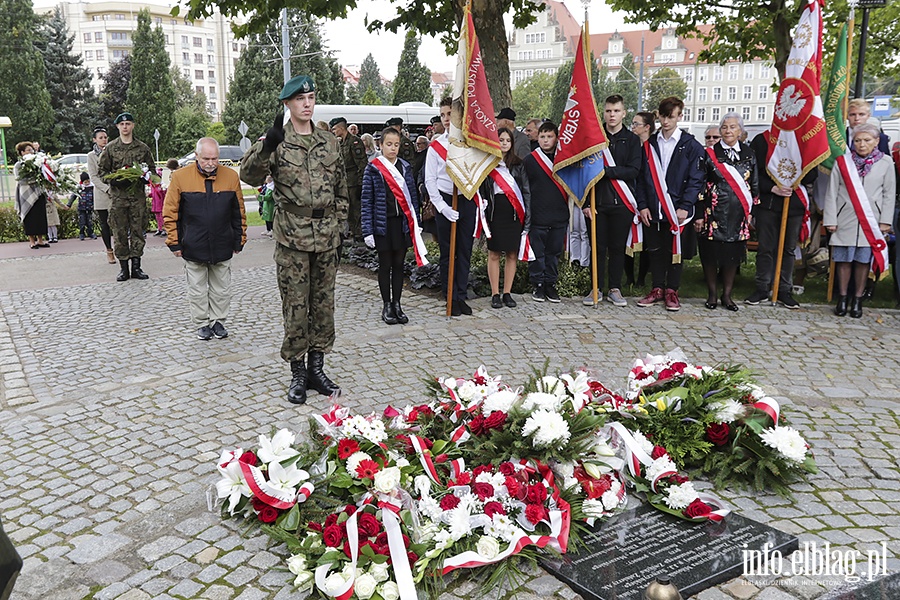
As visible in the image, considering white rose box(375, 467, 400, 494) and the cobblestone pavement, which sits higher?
white rose box(375, 467, 400, 494)

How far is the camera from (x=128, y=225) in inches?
412

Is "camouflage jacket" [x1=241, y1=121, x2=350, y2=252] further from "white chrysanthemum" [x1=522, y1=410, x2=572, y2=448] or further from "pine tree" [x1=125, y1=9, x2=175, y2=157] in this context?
"pine tree" [x1=125, y1=9, x2=175, y2=157]

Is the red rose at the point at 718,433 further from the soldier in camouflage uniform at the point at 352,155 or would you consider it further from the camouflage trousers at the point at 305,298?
the soldier in camouflage uniform at the point at 352,155

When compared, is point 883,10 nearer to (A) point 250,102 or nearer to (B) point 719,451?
(B) point 719,451

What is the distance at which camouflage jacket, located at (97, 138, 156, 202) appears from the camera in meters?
10.2

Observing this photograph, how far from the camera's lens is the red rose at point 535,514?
11.7 feet

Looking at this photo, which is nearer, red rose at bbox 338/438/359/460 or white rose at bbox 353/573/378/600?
white rose at bbox 353/573/378/600

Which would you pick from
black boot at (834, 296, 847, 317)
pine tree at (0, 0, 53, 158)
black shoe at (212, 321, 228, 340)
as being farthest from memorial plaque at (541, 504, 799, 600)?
pine tree at (0, 0, 53, 158)

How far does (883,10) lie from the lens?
Result: 16.0 metres

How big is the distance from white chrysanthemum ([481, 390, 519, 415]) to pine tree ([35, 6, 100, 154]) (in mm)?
51400

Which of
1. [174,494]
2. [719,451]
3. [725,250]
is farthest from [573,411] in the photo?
[725,250]

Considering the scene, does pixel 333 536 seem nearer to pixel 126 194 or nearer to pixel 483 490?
pixel 483 490

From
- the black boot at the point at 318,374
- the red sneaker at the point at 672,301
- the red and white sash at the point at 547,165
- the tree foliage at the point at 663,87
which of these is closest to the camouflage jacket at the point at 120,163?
the red and white sash at the point at 547,165

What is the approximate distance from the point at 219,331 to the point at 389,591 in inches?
194
